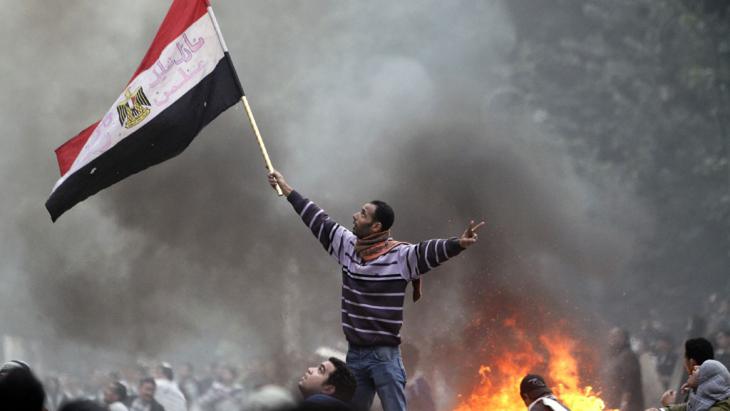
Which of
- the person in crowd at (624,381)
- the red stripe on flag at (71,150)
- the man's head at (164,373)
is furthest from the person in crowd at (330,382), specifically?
the man's head at (164,373)

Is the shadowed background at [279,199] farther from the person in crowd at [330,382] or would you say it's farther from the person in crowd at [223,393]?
the person in crowd at [330,382]

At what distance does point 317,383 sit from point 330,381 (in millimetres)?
63

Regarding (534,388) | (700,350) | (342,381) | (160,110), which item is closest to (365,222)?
(342,381)

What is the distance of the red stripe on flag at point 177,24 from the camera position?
5.86m

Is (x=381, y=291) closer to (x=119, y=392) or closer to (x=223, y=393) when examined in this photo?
(x=119, y=392)

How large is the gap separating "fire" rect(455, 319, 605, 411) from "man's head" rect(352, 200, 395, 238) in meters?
5.03

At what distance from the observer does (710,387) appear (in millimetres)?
5141

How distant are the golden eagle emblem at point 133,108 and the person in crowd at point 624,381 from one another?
228 inches

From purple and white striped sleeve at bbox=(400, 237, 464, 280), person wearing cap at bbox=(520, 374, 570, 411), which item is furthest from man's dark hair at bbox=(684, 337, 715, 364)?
purple and white striped sleeve at bbox=(400, 237, 464, 280)

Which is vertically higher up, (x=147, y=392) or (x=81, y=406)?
(x=147, y=392)

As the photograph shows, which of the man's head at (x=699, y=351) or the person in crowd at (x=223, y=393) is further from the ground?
the person in crowd at (x=223, y=393)

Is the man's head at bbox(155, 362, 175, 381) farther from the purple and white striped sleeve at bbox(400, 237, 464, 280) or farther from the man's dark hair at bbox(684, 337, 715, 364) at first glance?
the man's dark hair at bbox(684, 337, 715, 364)

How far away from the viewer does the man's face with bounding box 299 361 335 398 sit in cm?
407

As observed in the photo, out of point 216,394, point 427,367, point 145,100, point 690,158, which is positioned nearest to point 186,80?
point 145,100
